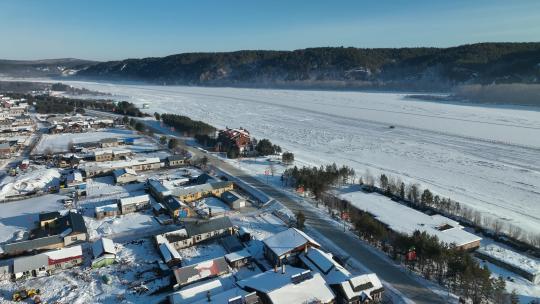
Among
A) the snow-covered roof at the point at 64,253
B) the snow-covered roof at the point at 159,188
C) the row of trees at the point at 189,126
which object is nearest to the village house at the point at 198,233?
the snow-covered roof at the point at 64,253

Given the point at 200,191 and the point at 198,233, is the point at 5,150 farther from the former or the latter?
the point at 198,233

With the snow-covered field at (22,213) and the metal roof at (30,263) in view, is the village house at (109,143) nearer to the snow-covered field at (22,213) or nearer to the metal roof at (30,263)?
the snow-covered field at (22,213)

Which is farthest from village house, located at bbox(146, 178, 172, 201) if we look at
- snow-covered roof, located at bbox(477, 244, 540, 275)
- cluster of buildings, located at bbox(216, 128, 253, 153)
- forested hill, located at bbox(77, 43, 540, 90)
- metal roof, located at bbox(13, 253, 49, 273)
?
forested hill, located at bbox(77, 43, 540, 90)

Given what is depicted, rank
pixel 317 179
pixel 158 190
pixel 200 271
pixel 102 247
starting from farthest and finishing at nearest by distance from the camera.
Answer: pixel 317 179 < pixel 158 190 < pixel 102 247 < pixel 200 271

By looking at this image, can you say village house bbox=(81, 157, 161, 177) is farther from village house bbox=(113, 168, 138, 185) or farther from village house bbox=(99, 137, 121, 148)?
village house bbox=(99, 137, 121, 148)

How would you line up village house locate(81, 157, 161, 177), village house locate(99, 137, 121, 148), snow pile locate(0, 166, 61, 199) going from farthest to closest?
village house locate(99, 137, 121, 148)
village house locate(81, 157, 161, 177)
snow pile locate(0, 166, 61, 199)

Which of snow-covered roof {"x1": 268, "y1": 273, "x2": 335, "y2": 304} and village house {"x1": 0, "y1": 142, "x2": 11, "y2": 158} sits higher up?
village house {"x1": 0, "y1": 142, "x2": 11, "y2": 158}

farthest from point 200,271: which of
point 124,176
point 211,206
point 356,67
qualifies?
point 356,67
